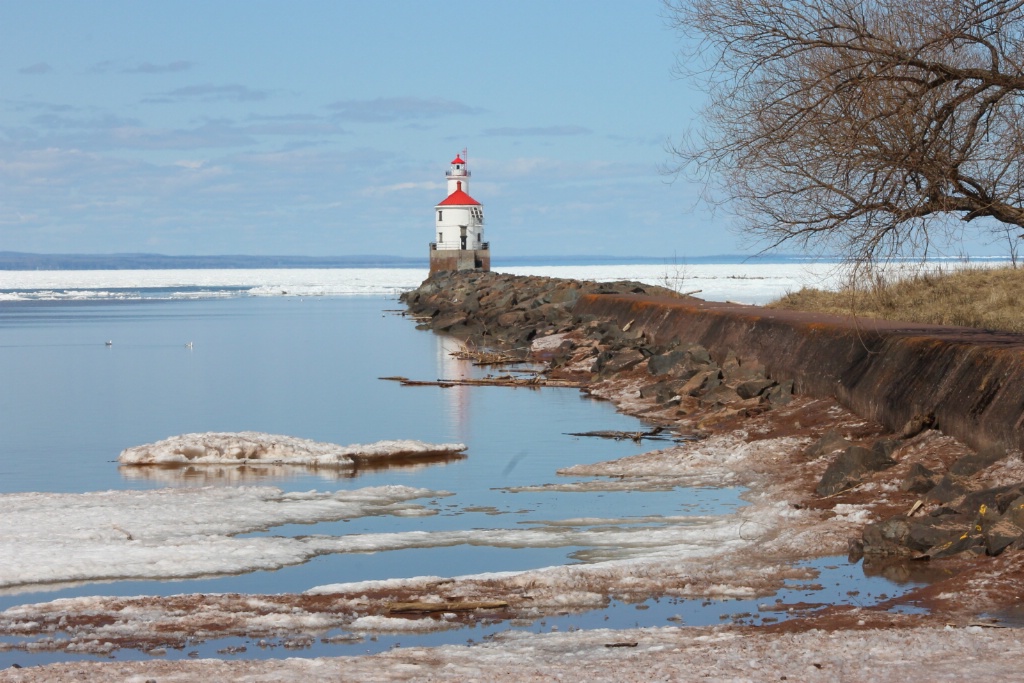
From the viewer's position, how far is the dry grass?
20359 mm

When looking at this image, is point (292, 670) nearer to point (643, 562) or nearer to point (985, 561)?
point (643, 562)

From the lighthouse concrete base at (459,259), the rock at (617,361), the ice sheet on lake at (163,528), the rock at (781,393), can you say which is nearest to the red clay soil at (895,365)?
the rock at (781,393)

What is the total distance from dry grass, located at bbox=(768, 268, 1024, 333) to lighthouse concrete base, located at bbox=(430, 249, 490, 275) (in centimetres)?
4866

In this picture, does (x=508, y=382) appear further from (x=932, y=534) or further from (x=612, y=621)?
(x=612, y=621)

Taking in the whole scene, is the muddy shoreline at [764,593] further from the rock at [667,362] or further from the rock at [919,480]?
the rock at [667,362]

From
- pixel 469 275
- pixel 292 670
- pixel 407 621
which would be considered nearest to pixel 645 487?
pixel 407 621

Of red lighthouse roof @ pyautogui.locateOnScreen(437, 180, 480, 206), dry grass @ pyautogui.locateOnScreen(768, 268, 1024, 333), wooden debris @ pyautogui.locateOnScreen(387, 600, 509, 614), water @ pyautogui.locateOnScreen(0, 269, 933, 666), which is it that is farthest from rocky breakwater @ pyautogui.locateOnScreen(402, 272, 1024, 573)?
red lighthouse roof @ pyautogui.locateOnScreen(437, 180, 480, 206)

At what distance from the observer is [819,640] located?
284 inches

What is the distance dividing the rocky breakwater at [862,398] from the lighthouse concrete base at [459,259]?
47725mm

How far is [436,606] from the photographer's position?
8.23 m

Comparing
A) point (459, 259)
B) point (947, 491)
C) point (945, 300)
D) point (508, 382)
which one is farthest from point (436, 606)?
point (459, 259)

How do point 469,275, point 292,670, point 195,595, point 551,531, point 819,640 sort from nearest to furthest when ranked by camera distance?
point 292,670, point 819,640, point 195,595, point 551,531, point 469,275

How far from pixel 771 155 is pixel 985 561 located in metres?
4.74

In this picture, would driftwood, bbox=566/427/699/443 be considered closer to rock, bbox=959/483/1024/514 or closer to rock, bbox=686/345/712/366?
rock, bbox=686/345/712/366
